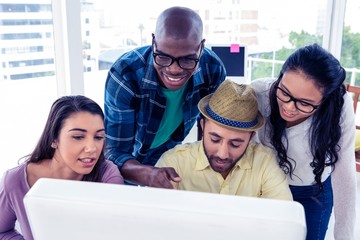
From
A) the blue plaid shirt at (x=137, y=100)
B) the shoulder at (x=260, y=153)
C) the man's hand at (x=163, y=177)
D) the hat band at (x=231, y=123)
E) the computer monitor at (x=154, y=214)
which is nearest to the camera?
the computer monitor at (x=154, y=214)

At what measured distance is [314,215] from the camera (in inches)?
55.1

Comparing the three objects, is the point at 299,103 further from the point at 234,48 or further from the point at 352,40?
the point at 352,40

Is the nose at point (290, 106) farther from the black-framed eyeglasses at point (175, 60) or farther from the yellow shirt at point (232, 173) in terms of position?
the black-framed eyeglasses at point (175, 60)

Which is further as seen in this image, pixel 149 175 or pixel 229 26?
pixel 229 26

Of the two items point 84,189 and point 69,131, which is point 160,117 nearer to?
point 69,131

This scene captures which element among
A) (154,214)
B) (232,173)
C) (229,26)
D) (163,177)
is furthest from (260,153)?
(229,26)

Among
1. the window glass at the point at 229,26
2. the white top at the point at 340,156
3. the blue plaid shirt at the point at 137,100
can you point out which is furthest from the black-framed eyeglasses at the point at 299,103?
the window glass at the point at 229,26

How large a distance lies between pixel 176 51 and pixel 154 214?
2.72ft

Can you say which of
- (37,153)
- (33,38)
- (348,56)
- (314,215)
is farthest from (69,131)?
(348,56)

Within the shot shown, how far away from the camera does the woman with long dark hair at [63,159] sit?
1.11m

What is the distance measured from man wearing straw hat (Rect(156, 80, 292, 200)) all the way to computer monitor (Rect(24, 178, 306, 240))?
0.65 m

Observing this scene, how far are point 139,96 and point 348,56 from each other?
3154 millimetres

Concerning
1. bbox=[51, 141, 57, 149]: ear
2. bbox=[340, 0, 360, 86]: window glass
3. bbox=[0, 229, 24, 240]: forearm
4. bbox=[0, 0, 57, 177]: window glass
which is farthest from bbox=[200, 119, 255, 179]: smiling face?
bbox=[340, 0, 360, 86]: window glass

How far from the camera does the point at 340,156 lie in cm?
128
